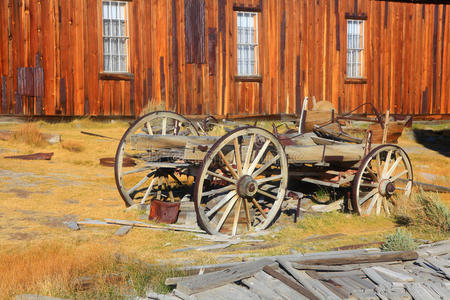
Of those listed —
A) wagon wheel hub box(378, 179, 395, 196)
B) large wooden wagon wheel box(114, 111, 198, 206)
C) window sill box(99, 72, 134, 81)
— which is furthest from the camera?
window sill box(99, 72, 134, 81)

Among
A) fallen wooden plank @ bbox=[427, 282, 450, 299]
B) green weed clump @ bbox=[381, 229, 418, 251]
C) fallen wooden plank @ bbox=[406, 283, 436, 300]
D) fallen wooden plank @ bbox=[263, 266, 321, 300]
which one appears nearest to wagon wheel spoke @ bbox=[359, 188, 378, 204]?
green weed clump @ bbox=[381, 229, 418, 251]

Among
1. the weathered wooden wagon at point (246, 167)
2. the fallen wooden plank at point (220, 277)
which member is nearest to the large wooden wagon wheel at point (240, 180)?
the weathered wooden wagon at point (246, 167)

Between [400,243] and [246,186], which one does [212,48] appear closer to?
[246,186]

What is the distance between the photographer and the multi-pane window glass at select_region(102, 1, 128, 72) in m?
14.5

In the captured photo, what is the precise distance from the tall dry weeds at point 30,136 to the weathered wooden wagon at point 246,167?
4366 mm

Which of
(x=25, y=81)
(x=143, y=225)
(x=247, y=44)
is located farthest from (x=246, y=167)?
(x=247, y=44)

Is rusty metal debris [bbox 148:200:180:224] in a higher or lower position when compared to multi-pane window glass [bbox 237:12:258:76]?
lower

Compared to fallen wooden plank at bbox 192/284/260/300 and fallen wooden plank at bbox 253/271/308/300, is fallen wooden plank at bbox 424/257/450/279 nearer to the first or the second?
fallen wooden plank at bbox 253/271/308/300

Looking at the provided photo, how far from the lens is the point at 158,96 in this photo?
15.1m

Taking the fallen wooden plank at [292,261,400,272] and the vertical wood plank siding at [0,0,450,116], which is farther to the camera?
the vertical wood plank siding at [0,0,450,116]

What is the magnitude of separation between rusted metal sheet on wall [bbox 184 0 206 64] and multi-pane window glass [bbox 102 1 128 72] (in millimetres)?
1696

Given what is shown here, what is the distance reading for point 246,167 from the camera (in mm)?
7176

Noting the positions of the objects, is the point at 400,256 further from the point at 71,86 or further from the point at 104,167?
the point at 71,86

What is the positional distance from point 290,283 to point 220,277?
0.62 metres
